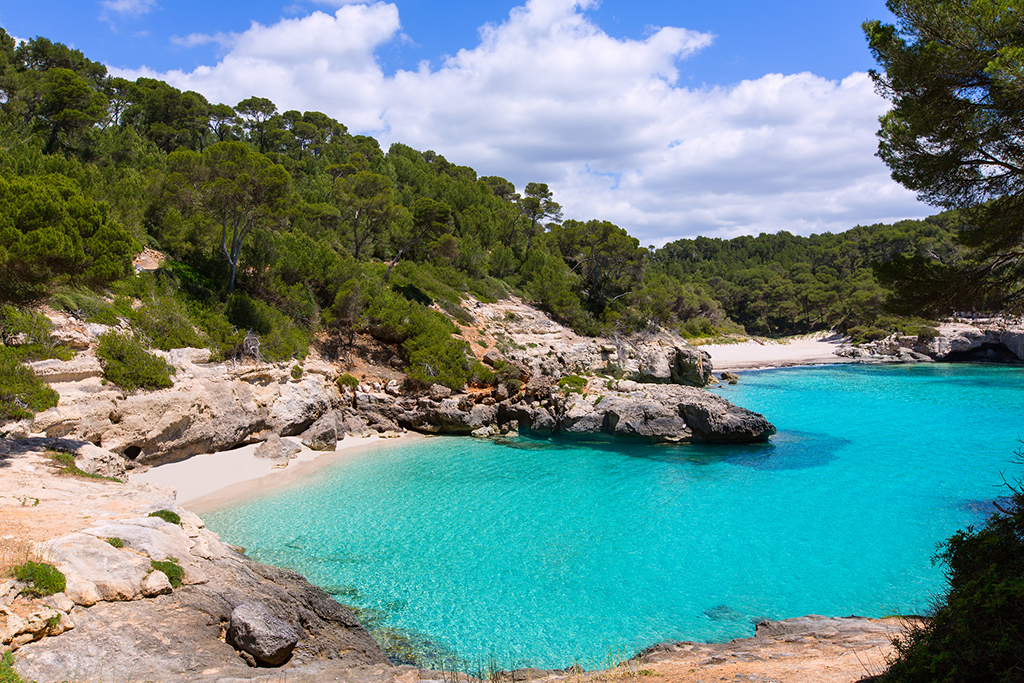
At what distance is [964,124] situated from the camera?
402 inches

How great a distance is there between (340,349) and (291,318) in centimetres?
282

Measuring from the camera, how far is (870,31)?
37.2ft

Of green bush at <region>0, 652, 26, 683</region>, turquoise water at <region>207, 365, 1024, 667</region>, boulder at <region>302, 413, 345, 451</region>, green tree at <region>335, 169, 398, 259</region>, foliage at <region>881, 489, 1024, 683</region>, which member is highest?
green tree at <region>335, 169, 398, 259</region>

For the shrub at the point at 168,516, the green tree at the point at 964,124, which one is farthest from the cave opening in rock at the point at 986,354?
the shrub at the point at 168,516

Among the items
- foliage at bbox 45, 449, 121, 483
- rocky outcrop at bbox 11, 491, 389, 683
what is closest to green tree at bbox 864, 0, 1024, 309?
rocky outcrop at bbox 11, 491, 389, 683

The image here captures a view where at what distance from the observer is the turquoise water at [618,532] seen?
376 inches

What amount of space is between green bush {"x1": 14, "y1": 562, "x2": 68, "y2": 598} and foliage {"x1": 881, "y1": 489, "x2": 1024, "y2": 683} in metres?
9.35

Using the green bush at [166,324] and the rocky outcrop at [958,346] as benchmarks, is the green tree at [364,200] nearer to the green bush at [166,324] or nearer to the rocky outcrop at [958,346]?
the green bush at [166,324]

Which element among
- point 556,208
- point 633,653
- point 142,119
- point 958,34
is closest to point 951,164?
point 958,34

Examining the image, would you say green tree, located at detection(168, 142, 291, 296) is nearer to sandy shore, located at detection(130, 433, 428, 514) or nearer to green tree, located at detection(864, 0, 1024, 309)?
sandy shore, located at detection(130, 433, 428, 514)

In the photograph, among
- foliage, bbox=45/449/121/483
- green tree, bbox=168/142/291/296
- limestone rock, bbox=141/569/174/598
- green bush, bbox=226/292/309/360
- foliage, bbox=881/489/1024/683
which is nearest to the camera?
foliage, bbox=881/489/1024/683

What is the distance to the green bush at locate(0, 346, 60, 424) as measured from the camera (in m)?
12.5

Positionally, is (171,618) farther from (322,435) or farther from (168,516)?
(322,435)

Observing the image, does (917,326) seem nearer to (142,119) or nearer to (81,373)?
(81,373)
